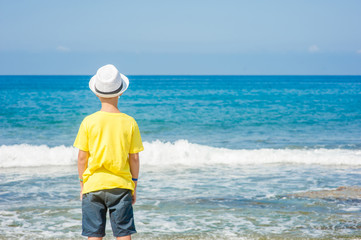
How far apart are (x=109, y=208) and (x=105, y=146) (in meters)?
0.54

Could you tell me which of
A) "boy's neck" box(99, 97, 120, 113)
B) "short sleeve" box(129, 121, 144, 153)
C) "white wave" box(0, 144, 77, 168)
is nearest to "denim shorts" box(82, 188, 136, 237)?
"short sleeve" box(129, 121, 144, 153)

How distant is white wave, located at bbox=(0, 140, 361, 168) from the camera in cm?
1275

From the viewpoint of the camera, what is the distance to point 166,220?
6.84 meters

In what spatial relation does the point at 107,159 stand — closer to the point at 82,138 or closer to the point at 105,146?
the point at 105,146

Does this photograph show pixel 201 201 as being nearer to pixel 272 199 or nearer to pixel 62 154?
pixel 272 199

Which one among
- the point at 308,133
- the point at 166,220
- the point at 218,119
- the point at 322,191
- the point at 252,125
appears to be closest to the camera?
the point at 166,220

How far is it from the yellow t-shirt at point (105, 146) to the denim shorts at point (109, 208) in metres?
0.06

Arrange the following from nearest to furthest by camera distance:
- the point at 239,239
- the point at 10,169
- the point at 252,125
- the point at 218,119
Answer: the point at 239,239 < the point at 10,169 < the point at 252,125 < the point at 218,119

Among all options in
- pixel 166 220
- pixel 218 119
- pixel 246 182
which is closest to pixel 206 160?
pixel 246 182

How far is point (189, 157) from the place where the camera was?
43.7ft

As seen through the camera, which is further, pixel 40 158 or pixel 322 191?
pixel 40 158

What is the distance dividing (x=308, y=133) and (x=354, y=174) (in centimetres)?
901

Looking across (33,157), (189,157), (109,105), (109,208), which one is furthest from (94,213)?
(33,157)

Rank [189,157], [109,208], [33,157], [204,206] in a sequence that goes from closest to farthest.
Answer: [109,208]
[204,206]
[33,157]
[189,157]
